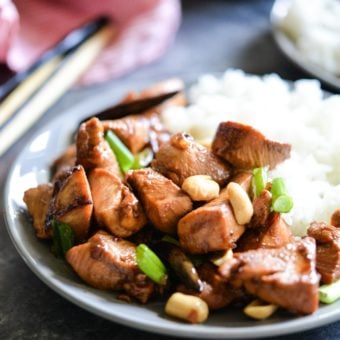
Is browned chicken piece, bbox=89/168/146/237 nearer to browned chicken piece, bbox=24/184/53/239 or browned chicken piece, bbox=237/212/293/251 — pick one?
browned chicken piece, bbox=24/184/53/239

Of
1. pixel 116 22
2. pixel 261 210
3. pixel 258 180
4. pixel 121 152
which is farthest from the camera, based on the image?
pixel 116 22

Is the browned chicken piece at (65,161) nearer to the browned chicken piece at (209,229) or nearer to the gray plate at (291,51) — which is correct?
the browned chicken piece at (209,229)

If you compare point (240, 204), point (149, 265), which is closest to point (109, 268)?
point (149, 265)

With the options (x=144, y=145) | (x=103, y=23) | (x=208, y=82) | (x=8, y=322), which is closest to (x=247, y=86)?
(x=208, y=82)

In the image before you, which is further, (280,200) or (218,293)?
(280,200)

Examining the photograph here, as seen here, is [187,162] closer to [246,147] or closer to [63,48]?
[246,147]

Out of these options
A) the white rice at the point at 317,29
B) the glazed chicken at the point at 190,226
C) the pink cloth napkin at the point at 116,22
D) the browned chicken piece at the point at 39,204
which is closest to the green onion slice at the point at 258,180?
the glazed chicken at the point at 190,226
